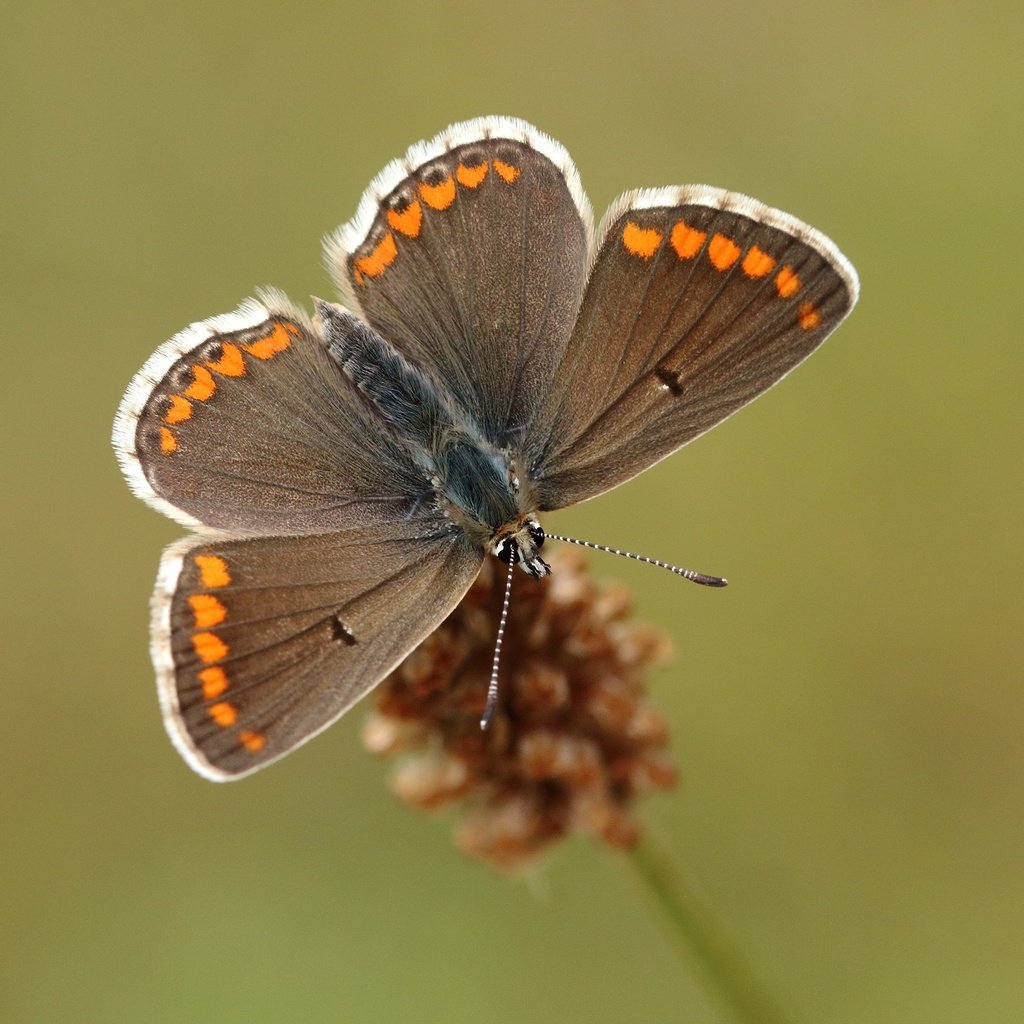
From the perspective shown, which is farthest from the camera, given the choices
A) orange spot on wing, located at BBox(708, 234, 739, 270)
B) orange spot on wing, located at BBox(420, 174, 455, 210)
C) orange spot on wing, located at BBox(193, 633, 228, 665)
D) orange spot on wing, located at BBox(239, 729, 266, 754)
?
orange spot on wing, located at BBox(420, 174, 455, 210)

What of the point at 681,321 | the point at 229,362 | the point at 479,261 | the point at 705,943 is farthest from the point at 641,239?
the point at 705,943

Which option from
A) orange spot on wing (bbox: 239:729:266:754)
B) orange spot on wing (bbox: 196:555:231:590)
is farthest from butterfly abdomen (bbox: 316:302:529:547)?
orange spot on wing (bbox: 239:729:266:754)

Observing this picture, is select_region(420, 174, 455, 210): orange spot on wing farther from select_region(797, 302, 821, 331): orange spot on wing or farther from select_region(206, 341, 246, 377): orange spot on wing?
select_region(797, 302, 821, 331): orange spot on wing

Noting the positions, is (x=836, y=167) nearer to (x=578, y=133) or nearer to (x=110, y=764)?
(x=578, y=133)

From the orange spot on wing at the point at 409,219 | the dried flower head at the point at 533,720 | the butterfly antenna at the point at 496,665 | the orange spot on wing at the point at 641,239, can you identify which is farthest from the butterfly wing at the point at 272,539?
the orange spot on wing at the point at 641,239

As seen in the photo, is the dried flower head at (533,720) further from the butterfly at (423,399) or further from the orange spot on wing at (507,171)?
the orange spot on wing at (507,171)
